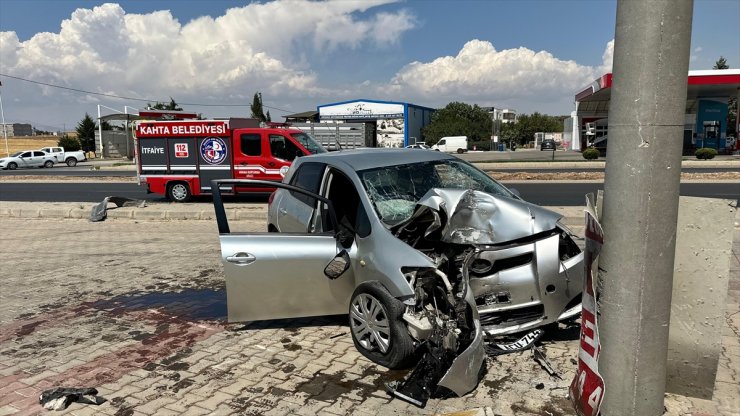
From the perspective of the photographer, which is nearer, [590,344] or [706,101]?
[590,344]

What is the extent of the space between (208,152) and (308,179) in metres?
10.8

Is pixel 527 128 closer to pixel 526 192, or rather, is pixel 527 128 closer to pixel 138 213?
pixel 526 192

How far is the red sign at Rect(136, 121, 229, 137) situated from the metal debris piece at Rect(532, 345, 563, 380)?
41.9 ft

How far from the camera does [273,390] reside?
377 centimetres

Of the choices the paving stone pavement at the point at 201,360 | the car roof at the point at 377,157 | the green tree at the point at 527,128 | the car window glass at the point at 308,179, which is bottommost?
the paving stone pavement at the point at 201,360

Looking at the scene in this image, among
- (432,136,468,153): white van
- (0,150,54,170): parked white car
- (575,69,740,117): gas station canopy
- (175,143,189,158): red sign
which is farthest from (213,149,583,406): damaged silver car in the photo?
(432,136,468,153): white van

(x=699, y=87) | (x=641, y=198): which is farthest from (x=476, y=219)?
(x=699, y=87)

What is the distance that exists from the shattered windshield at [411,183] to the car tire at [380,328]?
0.66 meters

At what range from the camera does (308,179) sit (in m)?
5.57

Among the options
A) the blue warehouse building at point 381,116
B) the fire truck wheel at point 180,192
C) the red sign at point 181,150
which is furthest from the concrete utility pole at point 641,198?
the blue warehouse building at point 381,116

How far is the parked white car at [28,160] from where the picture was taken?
43719 mm

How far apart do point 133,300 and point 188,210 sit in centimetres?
704

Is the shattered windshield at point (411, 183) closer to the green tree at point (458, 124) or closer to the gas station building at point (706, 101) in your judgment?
the gas station building at point (706, 101)

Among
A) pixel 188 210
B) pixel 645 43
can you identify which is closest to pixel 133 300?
pixel 645 43
